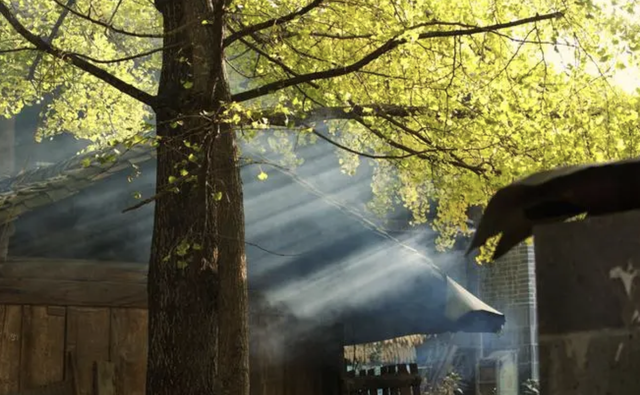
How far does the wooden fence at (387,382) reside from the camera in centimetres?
1019

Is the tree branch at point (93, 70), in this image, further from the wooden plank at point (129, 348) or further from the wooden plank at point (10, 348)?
the wooden plank at point (129, 348)

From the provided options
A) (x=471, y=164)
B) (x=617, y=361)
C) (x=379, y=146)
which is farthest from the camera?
(x=379, y=146)

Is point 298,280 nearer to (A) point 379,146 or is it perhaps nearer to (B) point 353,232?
(B) point 353,232

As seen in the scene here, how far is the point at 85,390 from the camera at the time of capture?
777 centimetres

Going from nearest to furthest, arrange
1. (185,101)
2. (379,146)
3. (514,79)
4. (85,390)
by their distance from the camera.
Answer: (185,101)
(514,79)
(85,390)
(379,146)

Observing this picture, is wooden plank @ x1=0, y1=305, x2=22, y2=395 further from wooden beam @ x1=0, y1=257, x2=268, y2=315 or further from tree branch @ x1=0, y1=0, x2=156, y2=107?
tree branch @ x1=0, y1=0, x2=156, y2=107

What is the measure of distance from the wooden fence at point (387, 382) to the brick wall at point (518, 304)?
8784 mm

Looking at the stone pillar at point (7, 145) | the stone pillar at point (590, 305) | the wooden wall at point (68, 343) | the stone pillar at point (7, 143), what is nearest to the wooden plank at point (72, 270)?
the wooden wall at point (68, 343)

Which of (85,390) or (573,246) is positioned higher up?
(573,246)

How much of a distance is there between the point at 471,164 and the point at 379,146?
262 cm

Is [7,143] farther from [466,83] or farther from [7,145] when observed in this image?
[466,83]

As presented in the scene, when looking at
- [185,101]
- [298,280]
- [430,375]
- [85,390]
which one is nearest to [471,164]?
[185,101]

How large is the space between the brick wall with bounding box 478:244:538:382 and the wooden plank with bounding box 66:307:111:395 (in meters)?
12.4

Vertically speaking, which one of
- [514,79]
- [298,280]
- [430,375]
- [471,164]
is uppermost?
[514,79]
